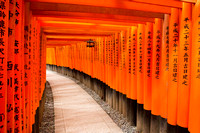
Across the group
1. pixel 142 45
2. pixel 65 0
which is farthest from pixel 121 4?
pixel 142 45

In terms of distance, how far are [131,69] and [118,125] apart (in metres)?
2.51

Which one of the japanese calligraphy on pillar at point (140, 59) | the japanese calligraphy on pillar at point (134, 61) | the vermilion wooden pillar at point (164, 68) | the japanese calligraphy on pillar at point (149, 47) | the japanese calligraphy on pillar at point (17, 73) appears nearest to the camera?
the japanese calligraphy on pillar at point (17, 73)

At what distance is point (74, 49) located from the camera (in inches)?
723

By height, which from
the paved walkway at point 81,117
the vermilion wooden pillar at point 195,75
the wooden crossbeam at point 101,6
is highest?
the wooden crossbeam at point 101,6

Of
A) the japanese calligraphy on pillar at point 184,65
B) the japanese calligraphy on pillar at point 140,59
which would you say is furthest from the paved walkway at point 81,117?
the japanese calligraphy on pillar at point 184,65

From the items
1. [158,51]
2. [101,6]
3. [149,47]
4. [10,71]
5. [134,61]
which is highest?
[101,6]

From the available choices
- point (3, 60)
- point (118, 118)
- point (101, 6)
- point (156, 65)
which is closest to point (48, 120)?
point (118, 118)

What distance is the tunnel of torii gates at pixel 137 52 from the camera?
8.20 ft

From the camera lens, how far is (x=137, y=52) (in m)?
6.07

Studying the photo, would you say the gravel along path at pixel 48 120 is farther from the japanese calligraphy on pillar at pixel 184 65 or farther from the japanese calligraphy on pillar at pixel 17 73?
the japanese calligraphy on pillar at pixel 184 65

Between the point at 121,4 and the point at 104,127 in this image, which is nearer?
the point at 121,4

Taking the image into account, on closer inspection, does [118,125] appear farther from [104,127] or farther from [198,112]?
[198,112]

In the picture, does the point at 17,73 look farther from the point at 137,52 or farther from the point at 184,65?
the point at 137,52

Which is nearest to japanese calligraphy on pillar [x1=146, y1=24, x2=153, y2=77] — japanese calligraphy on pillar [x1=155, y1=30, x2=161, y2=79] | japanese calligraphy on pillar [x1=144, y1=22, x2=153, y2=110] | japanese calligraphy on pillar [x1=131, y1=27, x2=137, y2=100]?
japanese calligraphy on pillar [x1=144, y1=22, x2=153, y2=110]
